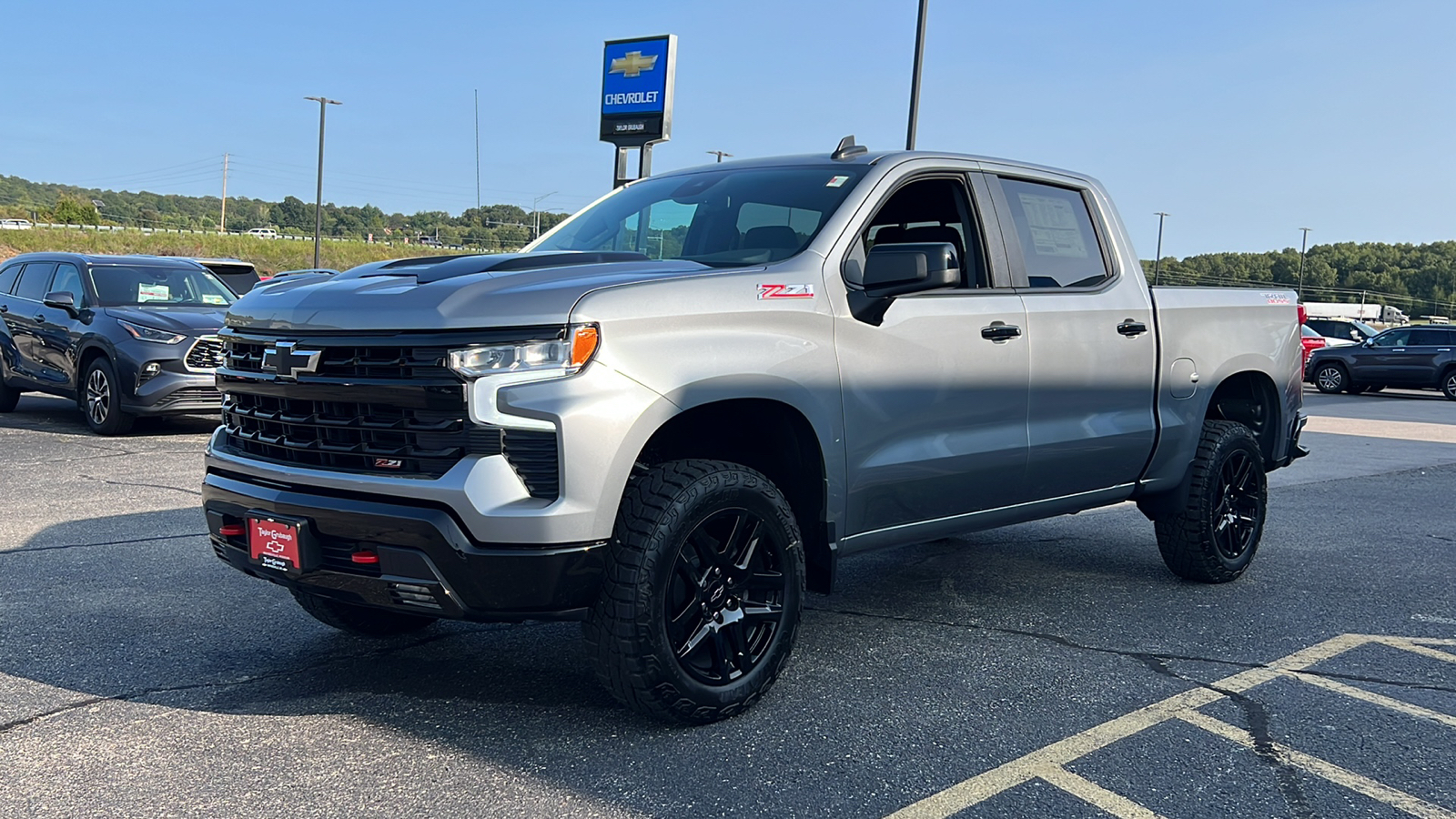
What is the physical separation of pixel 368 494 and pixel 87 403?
29.2 feet

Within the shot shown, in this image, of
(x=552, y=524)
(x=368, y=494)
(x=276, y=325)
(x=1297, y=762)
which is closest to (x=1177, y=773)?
(x=1297, y=762)

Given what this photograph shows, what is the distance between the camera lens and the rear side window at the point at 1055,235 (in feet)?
16.8

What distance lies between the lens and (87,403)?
35.7ft

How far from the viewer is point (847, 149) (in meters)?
4.85

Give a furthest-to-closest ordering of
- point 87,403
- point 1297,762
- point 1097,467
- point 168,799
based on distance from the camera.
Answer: point 87,403, point 1097,467, point 1297,762, point 168,799

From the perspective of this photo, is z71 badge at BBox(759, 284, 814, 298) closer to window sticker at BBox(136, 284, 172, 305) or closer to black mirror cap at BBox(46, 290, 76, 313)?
window sticker at BBox(136, 284, 172, 305)

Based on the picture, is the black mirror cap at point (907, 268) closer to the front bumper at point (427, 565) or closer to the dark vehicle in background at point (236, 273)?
the front bumper at point (427, 565)

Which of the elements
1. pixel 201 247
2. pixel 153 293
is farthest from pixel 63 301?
pixel 201 247

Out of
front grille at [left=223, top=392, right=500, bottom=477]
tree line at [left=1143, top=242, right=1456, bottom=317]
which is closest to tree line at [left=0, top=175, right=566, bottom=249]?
front grille at [left=223, top=392, right=500, bottom=477]

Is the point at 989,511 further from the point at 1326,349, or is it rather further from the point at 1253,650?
the point at 1326,349

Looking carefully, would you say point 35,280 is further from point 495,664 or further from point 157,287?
point 495,664

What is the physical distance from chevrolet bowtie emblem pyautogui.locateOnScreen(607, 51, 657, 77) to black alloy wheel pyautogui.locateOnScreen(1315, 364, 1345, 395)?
1774cm

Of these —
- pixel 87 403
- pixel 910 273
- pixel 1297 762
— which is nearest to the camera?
pixel 1297 762

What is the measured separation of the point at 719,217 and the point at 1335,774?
2.86 m
